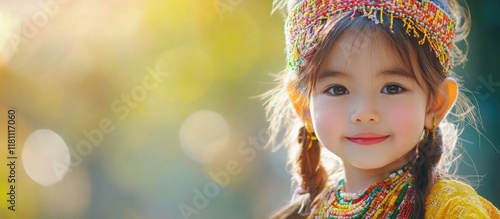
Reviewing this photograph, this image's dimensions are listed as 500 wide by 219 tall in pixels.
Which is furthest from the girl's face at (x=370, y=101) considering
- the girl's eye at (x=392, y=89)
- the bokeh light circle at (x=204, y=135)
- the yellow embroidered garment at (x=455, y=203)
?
the bokeh light circle at (x=204, y=135)

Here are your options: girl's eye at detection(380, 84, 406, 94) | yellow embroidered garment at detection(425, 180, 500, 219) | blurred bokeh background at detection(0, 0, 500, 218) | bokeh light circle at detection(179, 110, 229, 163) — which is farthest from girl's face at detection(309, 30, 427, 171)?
bokeh light circle at detection(179, 110, 229, 163)

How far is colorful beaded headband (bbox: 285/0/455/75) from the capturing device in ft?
5.21

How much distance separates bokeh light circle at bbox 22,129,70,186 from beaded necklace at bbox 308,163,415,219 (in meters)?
2.33

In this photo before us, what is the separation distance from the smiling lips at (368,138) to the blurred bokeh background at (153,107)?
239 centimetres

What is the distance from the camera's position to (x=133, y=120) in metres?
4.33

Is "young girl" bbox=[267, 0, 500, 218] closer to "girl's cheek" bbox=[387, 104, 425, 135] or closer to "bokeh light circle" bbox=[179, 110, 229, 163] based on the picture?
"girl's cheek" bbox=[387, 104, 425, 135]

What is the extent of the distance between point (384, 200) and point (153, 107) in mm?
2931

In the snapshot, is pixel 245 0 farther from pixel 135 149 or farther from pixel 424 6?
pixel 424 6

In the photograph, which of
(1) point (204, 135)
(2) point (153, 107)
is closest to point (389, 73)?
(1) point (204, 135)

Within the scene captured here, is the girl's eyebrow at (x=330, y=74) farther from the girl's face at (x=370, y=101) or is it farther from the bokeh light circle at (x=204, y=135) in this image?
the bokeh light circle at (x=204, y=135)

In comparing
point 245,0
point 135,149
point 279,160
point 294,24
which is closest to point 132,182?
point 135,149

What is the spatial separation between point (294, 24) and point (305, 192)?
582mm

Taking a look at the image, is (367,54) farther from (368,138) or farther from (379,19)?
(368,138)

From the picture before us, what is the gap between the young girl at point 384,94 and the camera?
5.10 feet
